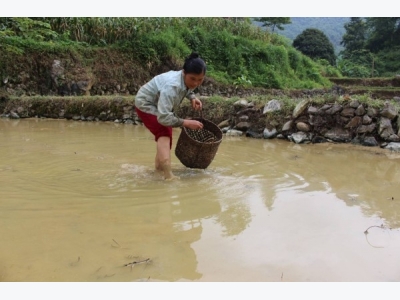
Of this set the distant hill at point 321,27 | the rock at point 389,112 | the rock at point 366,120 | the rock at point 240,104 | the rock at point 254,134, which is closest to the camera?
the rock at point 389,112

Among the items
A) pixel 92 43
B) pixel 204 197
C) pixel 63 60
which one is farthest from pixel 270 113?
pixel 92 43

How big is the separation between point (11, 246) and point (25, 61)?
12.2 meters

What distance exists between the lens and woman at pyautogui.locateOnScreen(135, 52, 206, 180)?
3393 millimetres

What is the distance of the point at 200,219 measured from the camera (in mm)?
2576

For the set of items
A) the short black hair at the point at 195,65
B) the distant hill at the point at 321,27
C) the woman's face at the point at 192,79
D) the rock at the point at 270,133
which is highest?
the distant hill at the point at 321,27

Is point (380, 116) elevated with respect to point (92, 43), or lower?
lower

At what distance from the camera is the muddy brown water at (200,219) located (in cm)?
186

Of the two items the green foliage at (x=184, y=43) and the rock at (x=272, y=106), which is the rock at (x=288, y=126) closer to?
the rock at (x=272, y=106)

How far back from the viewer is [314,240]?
2.25m

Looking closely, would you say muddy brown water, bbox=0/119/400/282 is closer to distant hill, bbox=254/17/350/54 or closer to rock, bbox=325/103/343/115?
rock, bbox=325/103/343/115

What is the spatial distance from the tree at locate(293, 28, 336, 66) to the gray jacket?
29.1m

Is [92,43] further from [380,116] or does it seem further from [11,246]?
[11,246]

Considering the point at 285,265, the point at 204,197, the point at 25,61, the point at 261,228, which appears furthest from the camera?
the point at 25,61

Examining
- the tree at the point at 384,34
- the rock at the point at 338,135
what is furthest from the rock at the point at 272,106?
the tree at the point at 384,34
